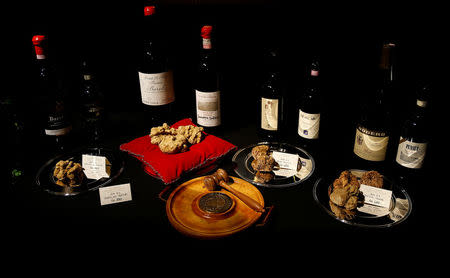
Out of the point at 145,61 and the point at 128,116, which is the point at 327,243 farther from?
the point at 128,116

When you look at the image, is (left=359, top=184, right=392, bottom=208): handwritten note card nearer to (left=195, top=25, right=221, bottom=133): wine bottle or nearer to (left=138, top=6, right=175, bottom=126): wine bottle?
(left=195, top=25, right=221, bottom=133): wine bottle

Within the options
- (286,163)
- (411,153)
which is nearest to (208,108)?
(286,163)

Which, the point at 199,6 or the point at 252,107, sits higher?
the point at 199,6

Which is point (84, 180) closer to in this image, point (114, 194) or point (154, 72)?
point (114, 194)

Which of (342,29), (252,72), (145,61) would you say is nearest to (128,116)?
(145,61)

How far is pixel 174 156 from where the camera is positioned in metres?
1.04

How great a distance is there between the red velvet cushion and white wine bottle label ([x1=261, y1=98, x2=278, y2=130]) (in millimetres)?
154

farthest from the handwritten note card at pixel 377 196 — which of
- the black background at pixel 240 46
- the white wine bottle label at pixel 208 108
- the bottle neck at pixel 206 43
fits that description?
the bottle neck at pixel 206 43

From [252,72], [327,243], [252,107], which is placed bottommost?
[327,243]

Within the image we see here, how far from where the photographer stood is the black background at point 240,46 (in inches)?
41.5

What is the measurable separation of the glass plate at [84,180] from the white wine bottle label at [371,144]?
0.77m

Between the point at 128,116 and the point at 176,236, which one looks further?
the point at 128,116

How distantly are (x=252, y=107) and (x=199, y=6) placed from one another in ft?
1.57

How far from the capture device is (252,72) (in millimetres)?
1369
